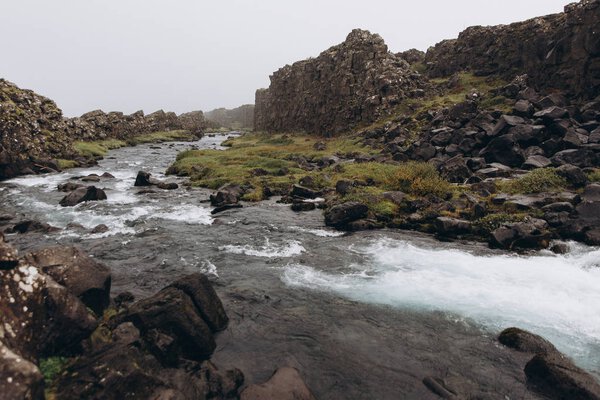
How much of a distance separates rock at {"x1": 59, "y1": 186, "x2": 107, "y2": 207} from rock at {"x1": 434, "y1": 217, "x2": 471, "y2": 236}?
28992mm

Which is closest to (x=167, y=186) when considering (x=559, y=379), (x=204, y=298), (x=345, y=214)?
(x=345, y=214)

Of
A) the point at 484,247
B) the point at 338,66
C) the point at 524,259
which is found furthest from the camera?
the point at 338,66

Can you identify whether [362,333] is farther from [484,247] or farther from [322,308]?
[484,247]

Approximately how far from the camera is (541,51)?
53.0 metres

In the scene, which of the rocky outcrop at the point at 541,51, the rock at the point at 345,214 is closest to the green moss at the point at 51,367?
the rock at the point at 345,214

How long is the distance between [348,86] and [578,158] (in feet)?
167

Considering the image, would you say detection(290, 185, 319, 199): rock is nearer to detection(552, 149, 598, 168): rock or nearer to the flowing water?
the flowing water

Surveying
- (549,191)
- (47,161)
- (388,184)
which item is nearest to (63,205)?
(47,161)

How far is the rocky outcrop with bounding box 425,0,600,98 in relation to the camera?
142 ft

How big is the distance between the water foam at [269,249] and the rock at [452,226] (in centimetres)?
931

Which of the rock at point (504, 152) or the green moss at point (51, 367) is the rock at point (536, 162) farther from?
the green moss at point (51, 367)

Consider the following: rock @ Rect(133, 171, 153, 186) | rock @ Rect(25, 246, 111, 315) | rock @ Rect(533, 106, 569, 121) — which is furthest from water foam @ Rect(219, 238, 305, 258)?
rock @ Rect(533, 106, 569, 121)

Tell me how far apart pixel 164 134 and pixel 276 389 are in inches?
5049

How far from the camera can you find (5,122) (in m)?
49.3
